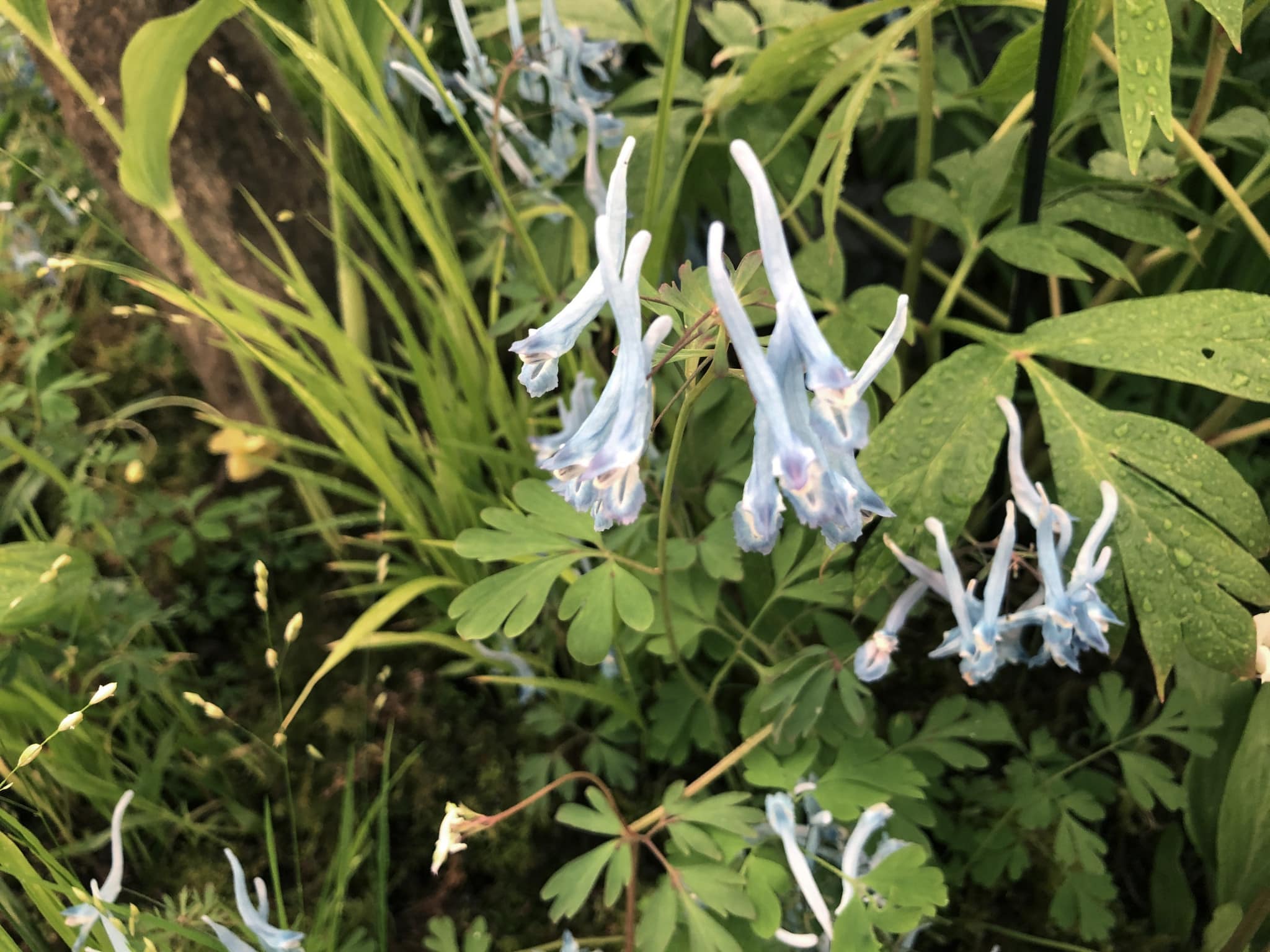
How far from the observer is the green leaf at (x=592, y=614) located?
2.91ft

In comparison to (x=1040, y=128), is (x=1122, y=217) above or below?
below

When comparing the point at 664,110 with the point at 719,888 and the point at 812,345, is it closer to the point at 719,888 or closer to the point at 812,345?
the point at 812,345

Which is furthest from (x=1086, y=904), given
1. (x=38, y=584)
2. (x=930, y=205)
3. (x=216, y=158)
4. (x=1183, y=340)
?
(x=216, y=158)

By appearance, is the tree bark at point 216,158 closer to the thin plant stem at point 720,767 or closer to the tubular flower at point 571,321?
the tubular flower at point 571,321

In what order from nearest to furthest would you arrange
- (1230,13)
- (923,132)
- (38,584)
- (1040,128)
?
1. (1230,13)
2. (1040,128)
3. (38,584)
4. (923,132)

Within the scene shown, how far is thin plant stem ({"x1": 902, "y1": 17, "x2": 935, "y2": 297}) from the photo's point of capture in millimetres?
1120

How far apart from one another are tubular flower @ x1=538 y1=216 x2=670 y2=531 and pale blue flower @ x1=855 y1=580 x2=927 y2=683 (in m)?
0.48

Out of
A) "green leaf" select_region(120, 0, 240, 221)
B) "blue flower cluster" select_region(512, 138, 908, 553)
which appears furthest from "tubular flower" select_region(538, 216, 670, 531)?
"green leaf" select_region(120, 0, 240, 221)

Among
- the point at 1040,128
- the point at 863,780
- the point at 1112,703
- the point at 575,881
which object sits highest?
the point at 1040,128

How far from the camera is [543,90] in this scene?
1438 millimetres

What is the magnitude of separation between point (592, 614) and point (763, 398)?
1.31ft

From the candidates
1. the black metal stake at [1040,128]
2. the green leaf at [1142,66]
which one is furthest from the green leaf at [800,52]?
the green leaf at [1142,66]

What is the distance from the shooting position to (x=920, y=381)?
99cm

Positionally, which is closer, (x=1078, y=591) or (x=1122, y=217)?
(x=1078, y=591)
